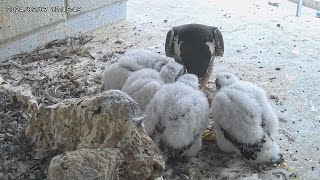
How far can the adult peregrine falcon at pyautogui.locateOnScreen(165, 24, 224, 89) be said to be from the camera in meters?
3.22

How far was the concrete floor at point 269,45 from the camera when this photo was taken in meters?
2.89

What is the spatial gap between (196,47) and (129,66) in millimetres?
532

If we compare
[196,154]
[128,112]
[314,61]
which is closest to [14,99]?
[128,112]

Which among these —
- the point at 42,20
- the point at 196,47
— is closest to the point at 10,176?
the point at 196,47

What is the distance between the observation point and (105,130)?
6.49 feet

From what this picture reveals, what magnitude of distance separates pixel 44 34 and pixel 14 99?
1952 mm

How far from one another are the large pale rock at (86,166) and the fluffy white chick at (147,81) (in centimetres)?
91

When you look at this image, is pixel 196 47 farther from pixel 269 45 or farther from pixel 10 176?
pixel 10 176

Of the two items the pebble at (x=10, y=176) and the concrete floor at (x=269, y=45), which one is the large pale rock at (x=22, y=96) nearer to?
the pebble at (x=10, y=176)

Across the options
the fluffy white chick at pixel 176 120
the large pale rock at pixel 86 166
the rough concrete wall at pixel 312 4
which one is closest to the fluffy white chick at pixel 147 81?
the fluffy white chick at pixel 176 120

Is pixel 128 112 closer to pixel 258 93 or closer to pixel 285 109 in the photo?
pixel 258 93

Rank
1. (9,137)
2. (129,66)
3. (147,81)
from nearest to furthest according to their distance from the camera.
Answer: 1. (9,137)
2. (147,81)
3. (129,66)

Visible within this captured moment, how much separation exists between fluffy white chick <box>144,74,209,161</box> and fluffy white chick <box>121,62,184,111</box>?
0.36 ft

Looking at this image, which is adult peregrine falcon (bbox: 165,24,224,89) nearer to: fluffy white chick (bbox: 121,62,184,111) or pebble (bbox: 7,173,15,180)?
fluffy white chick (bbox: 121,62,184,111)
